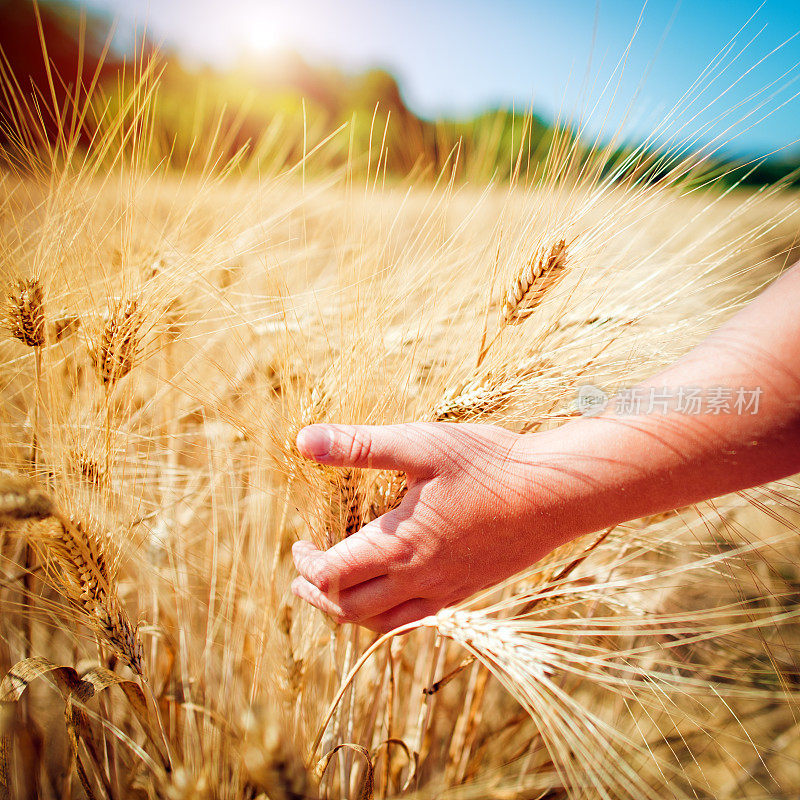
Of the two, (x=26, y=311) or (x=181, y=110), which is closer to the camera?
(x=26, y=311)

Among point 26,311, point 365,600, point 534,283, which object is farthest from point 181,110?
point 365,600

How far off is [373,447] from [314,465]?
83 millimetres

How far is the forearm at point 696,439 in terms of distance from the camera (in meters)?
0.40

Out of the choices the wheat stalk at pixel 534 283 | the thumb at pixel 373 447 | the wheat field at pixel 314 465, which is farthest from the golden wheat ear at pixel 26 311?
the wheat stalk at pixel 534 283

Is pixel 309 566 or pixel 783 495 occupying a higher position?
pixel 783 495

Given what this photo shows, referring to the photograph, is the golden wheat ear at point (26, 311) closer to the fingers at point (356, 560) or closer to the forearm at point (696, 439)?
the fingers at point (356, 560)

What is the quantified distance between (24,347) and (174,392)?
0.64 feet

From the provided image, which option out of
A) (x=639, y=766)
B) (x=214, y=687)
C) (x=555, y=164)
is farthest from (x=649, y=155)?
(x=214, y=687)

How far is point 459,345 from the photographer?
1.85 feet

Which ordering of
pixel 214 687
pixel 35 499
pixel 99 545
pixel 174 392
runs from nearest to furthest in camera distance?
pixel 35 499
pixel 99 545
pixel 214 687
pixel 174 392

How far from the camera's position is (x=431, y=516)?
442 millimetres

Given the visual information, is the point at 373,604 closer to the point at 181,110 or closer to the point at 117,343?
the point at 117,343

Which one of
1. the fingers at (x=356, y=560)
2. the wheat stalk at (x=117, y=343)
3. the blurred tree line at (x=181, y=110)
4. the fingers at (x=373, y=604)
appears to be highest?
the blurred tree line at (x=181, y=110)

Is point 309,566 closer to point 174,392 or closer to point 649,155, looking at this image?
point 174,392
